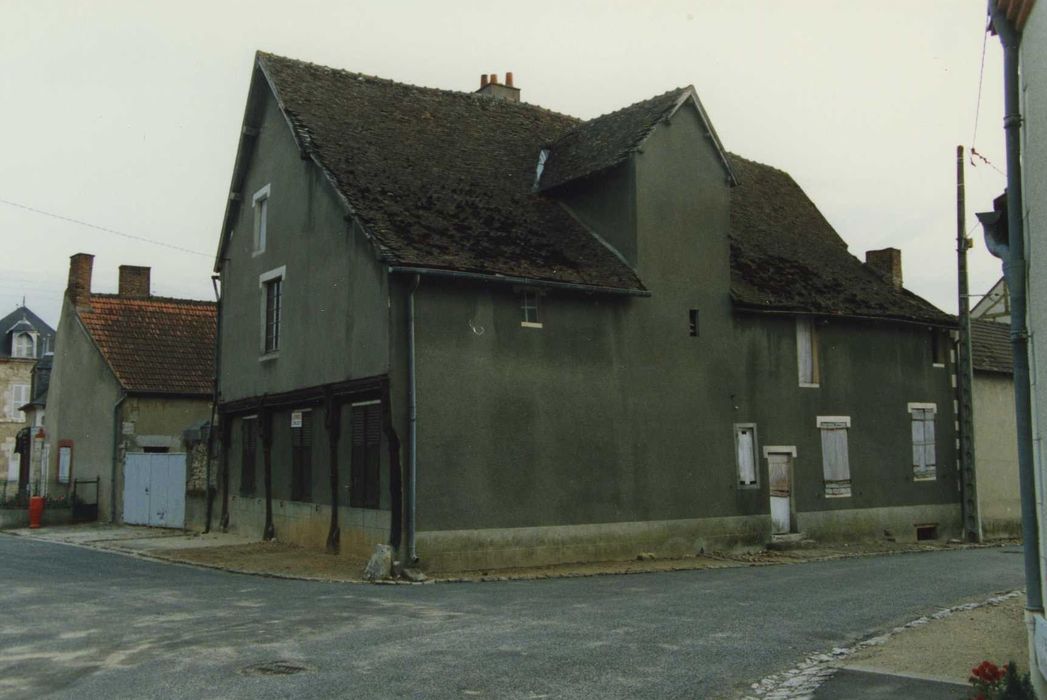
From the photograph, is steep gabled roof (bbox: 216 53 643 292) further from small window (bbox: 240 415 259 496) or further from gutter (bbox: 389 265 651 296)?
small window (bbox: 240 415 259 496)

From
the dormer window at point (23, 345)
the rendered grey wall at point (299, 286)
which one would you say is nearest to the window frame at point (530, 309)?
the rendered grey wall at point (299, 286)

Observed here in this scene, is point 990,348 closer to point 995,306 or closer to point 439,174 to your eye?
point 995,306

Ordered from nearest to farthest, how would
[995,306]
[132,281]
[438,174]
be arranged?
[438,174] < [132,281] < [995,306]

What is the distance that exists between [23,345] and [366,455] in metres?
52.3

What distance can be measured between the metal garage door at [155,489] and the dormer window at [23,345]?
39599 millimetres

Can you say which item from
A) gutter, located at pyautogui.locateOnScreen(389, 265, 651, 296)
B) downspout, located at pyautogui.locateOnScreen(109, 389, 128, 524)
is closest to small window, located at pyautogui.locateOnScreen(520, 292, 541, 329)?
gutter, located at pyautogui.locateOnScreen(389, 265, 651, 296)

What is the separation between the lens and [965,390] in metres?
25.3

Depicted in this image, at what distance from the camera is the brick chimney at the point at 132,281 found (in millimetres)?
34541

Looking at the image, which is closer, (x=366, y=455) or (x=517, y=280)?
(x=517, y=280)

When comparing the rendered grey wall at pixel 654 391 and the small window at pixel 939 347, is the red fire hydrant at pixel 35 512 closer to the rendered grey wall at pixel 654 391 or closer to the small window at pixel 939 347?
the rendered grey wall at pixel 654 391

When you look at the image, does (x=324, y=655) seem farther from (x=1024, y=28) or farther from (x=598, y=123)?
(x=598, y=123)

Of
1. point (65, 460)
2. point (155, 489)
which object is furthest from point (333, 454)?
point (65, 460)

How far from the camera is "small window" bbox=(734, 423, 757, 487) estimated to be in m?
21.8

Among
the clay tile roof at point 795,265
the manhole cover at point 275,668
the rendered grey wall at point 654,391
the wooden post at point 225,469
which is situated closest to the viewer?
the manhole cover at point 275,668
